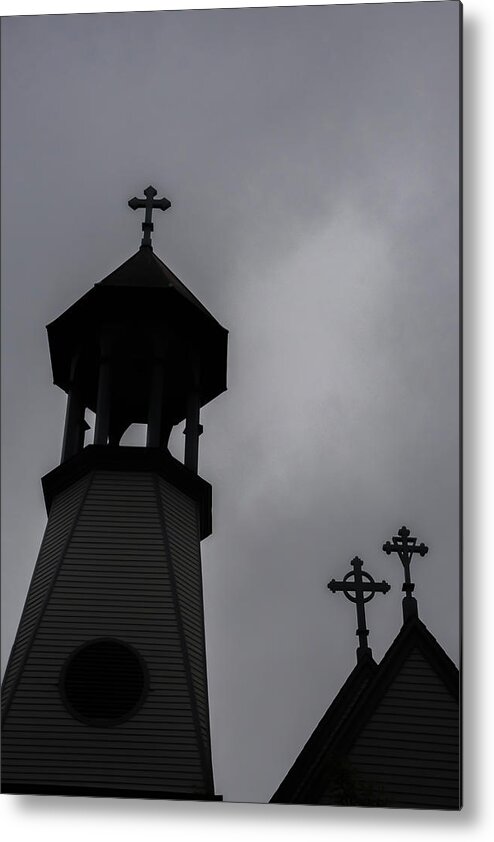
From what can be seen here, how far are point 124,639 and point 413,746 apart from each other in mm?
1150

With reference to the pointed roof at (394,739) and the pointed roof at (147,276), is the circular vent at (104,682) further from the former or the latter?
the pointed roof at (147,276)

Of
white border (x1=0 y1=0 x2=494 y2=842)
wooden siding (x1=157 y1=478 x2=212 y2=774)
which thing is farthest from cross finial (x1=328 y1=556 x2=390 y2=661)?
wooden siding (x1=157 y1=478 x2=212 y2=774)

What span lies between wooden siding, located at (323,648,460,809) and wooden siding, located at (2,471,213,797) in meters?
0.57

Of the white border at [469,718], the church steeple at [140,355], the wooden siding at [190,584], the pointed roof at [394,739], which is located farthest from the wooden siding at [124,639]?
the pointed roof at [394,739]

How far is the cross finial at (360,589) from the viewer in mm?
4285

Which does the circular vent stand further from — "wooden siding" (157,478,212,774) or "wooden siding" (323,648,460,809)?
"wooden siding" (323,648,460,809)

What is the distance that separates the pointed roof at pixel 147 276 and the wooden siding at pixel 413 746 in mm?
1559

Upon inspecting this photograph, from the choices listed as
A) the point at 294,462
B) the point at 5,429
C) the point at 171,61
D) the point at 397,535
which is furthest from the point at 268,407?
the point at 171,61

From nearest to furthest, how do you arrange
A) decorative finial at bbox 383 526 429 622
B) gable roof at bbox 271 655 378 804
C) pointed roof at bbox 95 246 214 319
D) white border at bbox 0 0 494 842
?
white border at bbox 0 0 494 842
gable roof at bbox 271 655 378 804
decorative finial at bbox 383 526 429 622
pointed roof at bbox 95 246 214 319

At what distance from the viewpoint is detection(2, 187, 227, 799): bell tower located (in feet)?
14.4

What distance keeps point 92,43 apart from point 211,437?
1.55 m

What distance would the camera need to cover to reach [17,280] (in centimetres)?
468

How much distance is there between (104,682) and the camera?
15.3 feet

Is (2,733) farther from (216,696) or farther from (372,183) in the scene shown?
(372,183)
